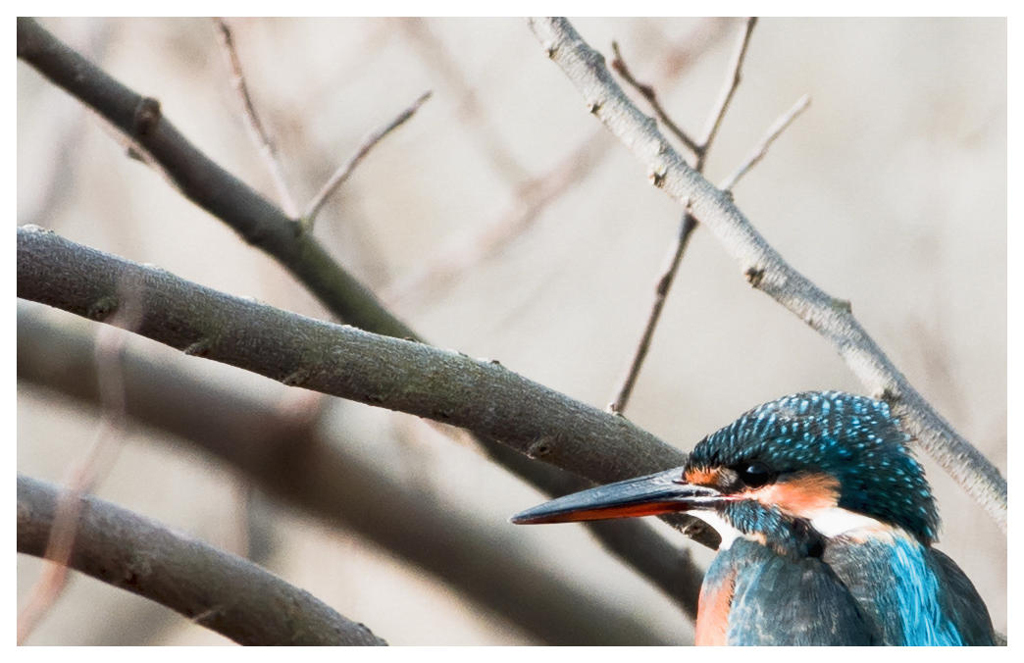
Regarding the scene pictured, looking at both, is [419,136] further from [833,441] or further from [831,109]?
[833,441]

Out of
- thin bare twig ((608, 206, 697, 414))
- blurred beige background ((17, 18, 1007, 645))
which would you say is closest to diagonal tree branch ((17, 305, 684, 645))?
blurred beige background ((17, 18, 1007, 645))

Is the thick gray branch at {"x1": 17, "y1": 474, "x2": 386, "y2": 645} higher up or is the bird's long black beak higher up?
the bird's long black beak


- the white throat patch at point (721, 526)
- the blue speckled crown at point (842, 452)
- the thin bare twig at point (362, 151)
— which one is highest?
the thin bare twig at point (362, 151)

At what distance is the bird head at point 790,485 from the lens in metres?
1.61

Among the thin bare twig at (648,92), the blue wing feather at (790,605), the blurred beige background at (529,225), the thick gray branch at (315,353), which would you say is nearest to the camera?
the thick gray branch at (315,353)

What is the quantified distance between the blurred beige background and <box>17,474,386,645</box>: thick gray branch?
35 centimetres

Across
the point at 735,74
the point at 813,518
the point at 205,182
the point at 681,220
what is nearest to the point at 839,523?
the point at 813,518

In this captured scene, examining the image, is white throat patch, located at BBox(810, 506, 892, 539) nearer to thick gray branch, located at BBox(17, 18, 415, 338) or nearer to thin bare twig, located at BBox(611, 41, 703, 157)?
thin bare twig, located at BBox(611, 41, 703, 157)

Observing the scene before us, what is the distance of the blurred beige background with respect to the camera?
211cm

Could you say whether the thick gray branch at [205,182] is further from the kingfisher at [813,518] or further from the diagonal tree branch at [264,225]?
the kingfisher at [813,518]

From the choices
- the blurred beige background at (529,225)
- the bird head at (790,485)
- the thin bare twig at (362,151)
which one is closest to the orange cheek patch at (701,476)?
the bird head at (790,485)

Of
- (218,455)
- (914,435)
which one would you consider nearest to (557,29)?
(914,435)

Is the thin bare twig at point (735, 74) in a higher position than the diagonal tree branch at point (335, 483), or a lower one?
higher

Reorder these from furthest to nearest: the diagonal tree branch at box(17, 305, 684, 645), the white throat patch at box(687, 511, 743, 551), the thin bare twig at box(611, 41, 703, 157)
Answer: the diagonal tree branch at box(17, 305, 684, 645) → the thin bare twig at box(611, 41, 703, 157) → the white throat patch at box(687, 511, 743, 551)
